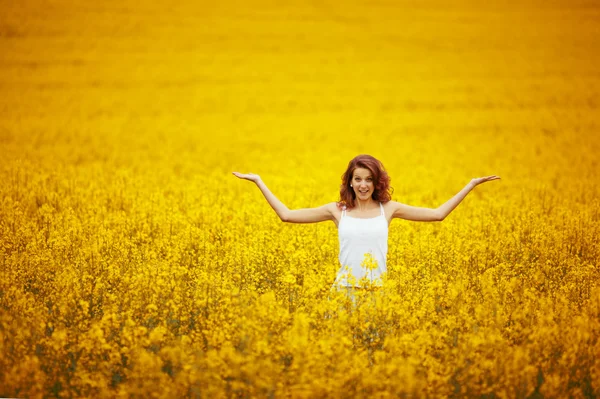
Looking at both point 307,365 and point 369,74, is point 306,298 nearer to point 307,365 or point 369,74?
point 307,365

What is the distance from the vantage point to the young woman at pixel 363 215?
4.56 metres

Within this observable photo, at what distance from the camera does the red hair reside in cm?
457

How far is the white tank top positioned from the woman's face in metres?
0.17

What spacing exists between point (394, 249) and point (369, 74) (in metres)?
16.5

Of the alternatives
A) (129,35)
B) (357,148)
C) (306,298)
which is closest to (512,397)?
(306,298)

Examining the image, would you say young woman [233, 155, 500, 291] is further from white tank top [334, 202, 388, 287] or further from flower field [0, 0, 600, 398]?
flower field [0, 0, 600, 398]

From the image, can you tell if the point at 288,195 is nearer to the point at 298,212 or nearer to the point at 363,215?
the point at 298,212

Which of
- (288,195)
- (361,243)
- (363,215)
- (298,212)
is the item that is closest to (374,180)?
(363,215)

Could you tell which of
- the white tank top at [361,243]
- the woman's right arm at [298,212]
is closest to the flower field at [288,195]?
the white tank top at [361,243]

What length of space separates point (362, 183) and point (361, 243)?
1.30ft

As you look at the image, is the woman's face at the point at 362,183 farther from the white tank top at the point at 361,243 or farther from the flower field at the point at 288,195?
the flower field at the point at 288,195

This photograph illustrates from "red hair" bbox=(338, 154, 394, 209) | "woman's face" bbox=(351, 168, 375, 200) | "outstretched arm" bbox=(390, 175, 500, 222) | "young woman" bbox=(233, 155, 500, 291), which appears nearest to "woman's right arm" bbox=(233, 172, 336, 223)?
"young woman" bbox=(233, 155, 500, 291)

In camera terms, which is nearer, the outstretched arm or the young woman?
the young woman

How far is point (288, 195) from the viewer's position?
32.4ft
